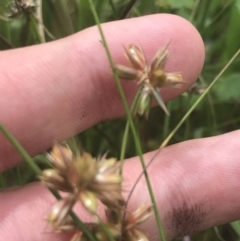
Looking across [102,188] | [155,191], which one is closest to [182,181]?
[155,191]

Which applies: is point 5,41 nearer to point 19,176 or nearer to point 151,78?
point 19,176

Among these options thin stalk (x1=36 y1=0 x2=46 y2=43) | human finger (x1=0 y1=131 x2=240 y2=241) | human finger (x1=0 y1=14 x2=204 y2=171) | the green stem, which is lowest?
human finger (x1=0 y1=131 x2=240 y2=241)

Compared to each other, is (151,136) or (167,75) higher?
(167,75)

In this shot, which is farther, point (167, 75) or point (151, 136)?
point (151, 136)

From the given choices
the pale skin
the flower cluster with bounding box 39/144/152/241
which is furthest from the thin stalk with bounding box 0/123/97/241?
the pale skin

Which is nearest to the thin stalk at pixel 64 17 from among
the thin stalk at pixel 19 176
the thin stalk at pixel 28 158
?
the thin stalk at pixel 19 176

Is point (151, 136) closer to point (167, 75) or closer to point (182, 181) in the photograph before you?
point (182, 181)

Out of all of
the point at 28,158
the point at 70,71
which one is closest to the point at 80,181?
the point at 28,158

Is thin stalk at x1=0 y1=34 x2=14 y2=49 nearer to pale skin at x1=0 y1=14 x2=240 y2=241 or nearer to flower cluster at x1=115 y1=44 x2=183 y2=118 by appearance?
pale skin at x1=0 y1=14 x2=240 y2=241
